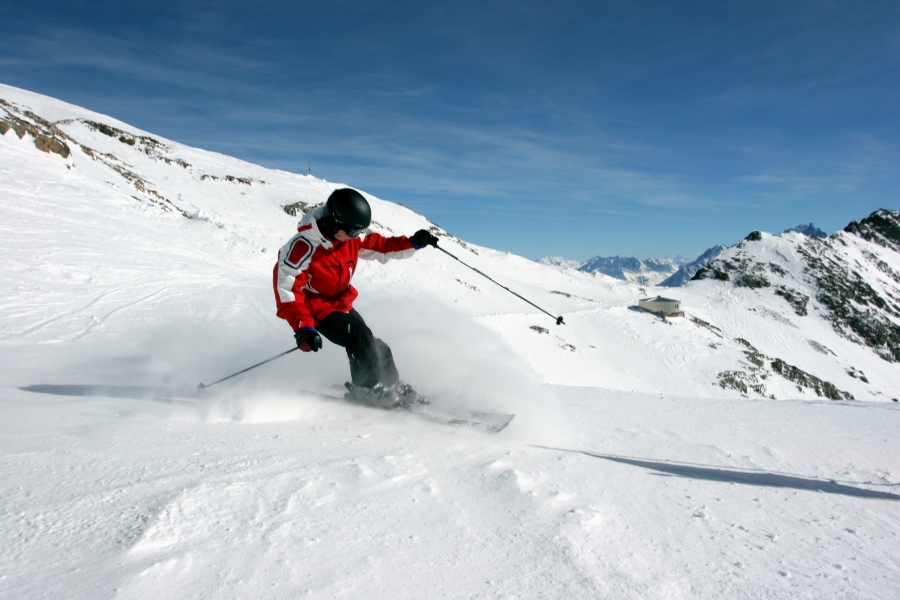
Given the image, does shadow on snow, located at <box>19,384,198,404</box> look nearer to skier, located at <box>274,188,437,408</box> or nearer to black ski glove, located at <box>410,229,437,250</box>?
skier, located at <box>274,188,437,408</box>

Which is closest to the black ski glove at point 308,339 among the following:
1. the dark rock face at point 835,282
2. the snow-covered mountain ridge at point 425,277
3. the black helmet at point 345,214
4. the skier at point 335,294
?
the skier at point 335,294

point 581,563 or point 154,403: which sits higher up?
point 581,563

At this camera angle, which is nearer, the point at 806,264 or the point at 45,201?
the point at 45,201

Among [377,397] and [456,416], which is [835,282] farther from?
[377,397]

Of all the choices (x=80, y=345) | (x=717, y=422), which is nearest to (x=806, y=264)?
(x=717, y=422)

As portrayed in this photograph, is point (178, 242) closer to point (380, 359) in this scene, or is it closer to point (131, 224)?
point (131, 224)

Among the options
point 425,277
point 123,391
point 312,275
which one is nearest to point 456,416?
point 312,275

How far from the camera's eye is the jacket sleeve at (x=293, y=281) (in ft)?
17.4

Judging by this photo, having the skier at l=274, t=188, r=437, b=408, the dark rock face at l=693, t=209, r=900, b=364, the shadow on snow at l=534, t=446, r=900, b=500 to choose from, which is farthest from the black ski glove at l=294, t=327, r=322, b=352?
the dark rock face at l=693, t=209, r=900, b=364

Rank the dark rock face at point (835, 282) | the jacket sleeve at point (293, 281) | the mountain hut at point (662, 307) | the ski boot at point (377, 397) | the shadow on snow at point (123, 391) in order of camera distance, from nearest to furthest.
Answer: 1. the shadow on snow at point (123, 391)
2. the jacket sleeve at point (293, 281)
3. the ski boot at point (377, 397)
4. the mountain hut at point (662, 307)
5. the dark rock face at point (835, 282)

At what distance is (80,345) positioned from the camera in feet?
24.2

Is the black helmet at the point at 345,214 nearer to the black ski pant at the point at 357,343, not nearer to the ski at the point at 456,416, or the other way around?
the black ski pant at the point at 357,343

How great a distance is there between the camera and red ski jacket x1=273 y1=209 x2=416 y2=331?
5.32 meters

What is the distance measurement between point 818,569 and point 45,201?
64.0ft
